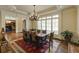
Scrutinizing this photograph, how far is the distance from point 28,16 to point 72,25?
0.95 m

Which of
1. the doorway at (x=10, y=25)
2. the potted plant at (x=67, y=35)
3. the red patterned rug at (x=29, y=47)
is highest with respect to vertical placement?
the doorway at (x=10, y=25)

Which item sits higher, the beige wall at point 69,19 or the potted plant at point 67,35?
the beige wall at point 69,19

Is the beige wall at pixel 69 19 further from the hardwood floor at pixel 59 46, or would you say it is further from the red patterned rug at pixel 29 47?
the red patterned rug at pixel 29 47

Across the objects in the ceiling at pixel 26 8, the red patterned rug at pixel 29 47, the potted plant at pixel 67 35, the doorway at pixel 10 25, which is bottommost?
the red patterned rug at pixel 29 47

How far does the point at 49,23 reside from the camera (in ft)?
7.93

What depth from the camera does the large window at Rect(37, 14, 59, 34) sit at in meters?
2.31

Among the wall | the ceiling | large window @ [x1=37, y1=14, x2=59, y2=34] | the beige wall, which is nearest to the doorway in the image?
the wall

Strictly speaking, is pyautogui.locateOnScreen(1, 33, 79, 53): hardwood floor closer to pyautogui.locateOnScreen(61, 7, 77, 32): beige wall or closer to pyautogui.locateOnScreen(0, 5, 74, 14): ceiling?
pyautogui.locateOnScreen(61, 7, 77, 32): beige wall

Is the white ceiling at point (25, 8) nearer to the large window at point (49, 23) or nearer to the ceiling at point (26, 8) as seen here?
the ceiling at point (26, 8)

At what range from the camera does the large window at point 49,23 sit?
231cm

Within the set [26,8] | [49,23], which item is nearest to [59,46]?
[49,23]

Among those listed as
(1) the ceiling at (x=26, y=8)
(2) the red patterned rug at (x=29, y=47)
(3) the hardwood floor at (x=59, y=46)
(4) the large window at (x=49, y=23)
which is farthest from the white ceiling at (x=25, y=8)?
(2) the red patterned rug at (x=29, y=47)

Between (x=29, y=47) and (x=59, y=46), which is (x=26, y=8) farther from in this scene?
(x=59, y=46)
